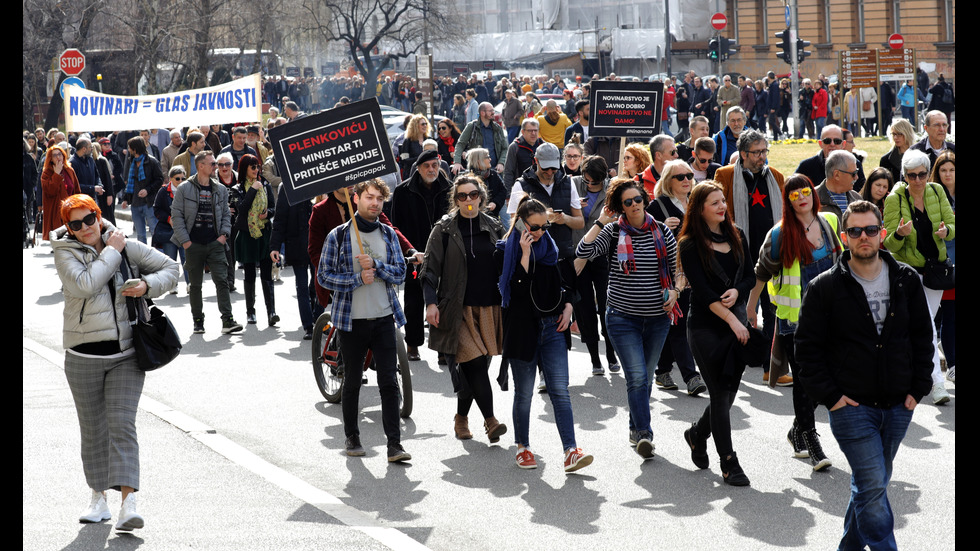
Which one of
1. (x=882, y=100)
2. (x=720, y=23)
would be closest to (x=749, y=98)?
(x=882, y=100)

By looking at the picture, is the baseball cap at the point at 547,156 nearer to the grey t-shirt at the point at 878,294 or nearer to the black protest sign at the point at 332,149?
the black protest sign at the point at 332,149

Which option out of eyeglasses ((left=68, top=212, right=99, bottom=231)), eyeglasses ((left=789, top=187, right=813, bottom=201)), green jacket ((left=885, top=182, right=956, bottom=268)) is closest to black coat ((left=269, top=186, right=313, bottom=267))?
eyeglasses ((left=68, top=212, right=99, bottom=231))

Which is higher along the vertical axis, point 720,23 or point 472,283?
point 720,23

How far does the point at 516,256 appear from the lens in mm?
7648

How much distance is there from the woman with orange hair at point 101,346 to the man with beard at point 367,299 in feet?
4.56

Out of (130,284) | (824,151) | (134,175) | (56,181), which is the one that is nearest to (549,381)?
(130,284)

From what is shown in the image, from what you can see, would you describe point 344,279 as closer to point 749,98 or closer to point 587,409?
point 587,409

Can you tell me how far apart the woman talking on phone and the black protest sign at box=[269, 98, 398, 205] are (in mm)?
1361

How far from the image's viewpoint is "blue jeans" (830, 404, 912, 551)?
529 centimetres

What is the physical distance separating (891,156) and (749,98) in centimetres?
2303

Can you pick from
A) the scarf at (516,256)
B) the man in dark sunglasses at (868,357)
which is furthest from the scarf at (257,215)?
the man in dark sunglasses at (868,357)

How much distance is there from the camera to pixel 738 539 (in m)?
6.12

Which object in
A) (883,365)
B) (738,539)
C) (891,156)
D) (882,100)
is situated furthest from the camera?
(882,100)

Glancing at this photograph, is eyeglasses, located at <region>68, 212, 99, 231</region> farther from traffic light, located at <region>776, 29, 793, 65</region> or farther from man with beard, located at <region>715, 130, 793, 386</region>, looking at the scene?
traffic light, located at <region>776, 29, 793, 65</region>
